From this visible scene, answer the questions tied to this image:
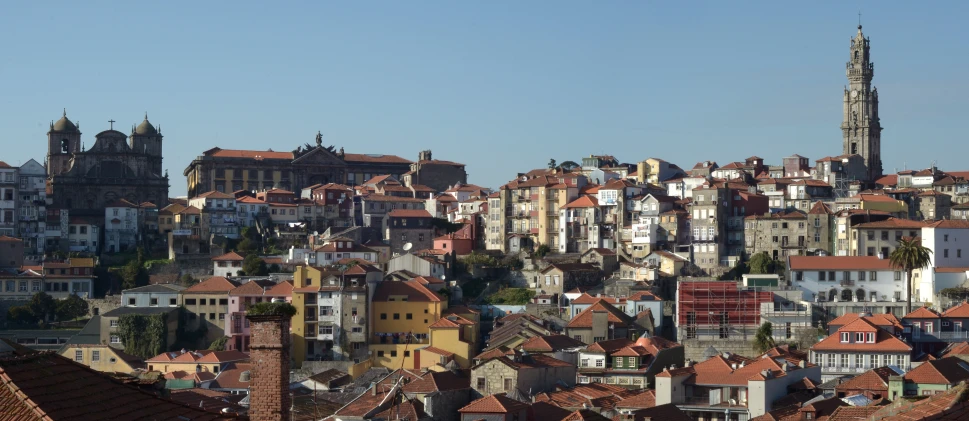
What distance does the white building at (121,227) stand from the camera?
104 metres

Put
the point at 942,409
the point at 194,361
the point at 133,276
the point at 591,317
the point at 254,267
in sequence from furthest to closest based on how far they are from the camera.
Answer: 1. the point at 133,276
2. the point at 254,267
3. the point at 591,317
4. the point at 194,361
5. the point at 942,409

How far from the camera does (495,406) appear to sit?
4650cm

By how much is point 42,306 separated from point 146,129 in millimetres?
41709

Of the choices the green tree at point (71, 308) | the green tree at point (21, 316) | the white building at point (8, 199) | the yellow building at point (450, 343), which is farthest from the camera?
the white building at point (8, 199)

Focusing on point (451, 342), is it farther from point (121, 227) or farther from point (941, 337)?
point (121, 227)

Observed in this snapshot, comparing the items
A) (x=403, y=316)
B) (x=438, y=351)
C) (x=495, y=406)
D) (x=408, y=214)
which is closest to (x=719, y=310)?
(x=438, y=351)

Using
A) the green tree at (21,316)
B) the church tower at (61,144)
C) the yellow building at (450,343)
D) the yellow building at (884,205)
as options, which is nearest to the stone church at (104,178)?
the church tower at (61,144)

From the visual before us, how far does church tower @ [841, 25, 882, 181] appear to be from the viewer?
12419cm

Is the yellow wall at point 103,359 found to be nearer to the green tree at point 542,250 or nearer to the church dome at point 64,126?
the green tree at point 542,250

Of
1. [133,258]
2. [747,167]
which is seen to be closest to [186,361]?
[133,258]

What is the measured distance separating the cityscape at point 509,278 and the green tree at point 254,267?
7.7 inches

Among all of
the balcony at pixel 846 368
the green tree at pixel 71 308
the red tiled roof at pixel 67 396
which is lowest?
the balcony at pixel 846 368

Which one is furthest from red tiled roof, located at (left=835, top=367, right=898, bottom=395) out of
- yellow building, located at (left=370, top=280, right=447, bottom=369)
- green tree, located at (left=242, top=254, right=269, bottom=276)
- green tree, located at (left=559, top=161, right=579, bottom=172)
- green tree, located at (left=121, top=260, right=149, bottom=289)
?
green tree, located at (left=559, top=161, right=579, bottom=172)

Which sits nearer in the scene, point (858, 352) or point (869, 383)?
point (869, 383)
